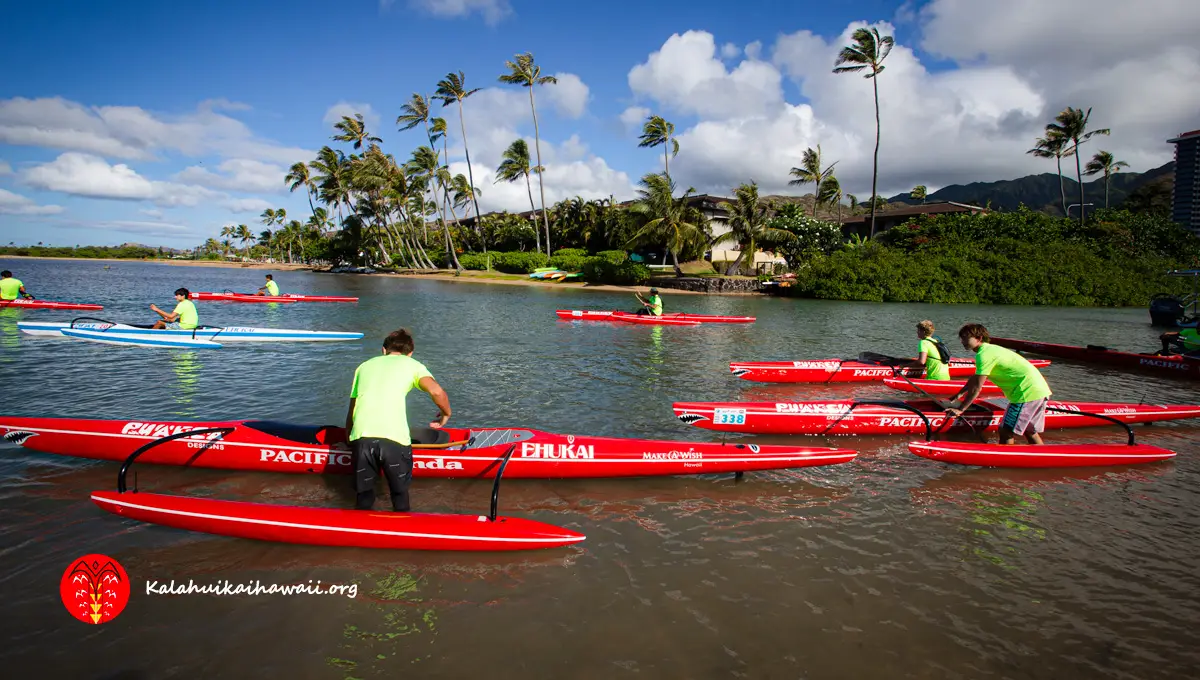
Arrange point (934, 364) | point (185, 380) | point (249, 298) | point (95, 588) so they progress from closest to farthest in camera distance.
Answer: point (95, 588)
point (934, 364)
point (185, 380)
point (249, 298)

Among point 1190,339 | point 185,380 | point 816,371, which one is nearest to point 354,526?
point 185,380

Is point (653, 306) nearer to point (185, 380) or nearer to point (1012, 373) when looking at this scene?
point (185, 380)

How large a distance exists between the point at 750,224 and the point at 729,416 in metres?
42.1

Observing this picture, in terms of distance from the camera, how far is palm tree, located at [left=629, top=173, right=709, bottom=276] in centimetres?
4953

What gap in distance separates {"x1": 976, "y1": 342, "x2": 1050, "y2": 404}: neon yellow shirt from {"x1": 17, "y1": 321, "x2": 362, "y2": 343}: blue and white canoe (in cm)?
1788

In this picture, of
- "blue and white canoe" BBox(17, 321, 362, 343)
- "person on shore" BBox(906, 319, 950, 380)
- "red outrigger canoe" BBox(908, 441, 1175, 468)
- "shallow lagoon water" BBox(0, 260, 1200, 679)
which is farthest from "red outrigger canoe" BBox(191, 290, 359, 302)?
"red outrigger canoe" BBox(908, 441, 1175, 468)

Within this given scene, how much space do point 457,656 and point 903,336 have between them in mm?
24137

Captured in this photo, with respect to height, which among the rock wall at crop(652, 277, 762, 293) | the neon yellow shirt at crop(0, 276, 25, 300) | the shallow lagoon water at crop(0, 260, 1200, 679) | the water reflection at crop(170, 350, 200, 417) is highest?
the neon yellow shirt at crop(0, 276, 25, 300)

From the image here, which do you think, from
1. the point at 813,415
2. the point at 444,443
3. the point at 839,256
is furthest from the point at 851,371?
the point at 839,256

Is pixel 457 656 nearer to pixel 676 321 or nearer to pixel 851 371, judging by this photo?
pixel 851 371

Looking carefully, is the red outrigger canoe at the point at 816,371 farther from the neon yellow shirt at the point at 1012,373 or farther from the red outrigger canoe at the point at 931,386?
the neon yellow shirt at the point at 1012,373

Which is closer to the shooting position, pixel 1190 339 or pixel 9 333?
pixel 1190 339

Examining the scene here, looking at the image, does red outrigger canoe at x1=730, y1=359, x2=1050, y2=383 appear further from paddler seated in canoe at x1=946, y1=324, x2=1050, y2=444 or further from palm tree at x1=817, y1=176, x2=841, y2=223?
palm tree at x1=817, y1=176, x2=841, y2=223

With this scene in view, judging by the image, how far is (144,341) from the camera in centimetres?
1645
